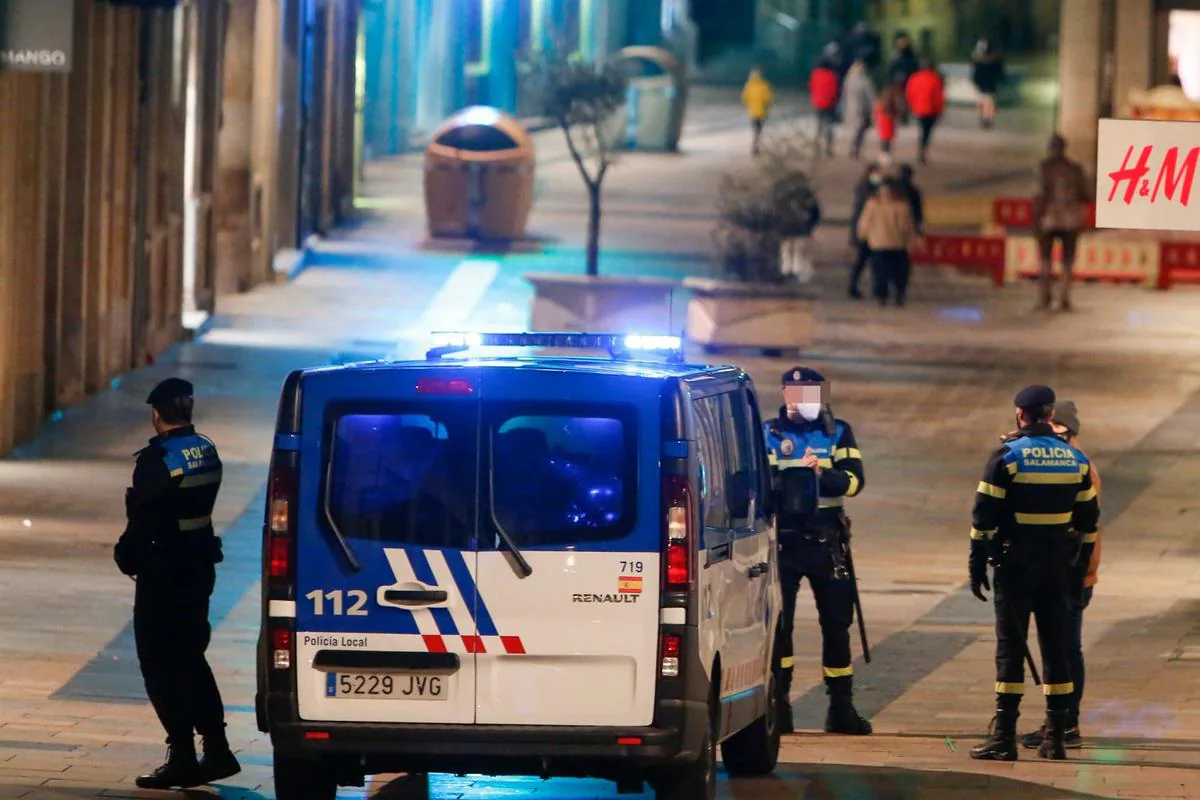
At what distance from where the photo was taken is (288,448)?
8.53m

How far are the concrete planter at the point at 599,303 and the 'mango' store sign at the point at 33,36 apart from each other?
865cm

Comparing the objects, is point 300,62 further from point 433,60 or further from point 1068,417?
point 1068,417

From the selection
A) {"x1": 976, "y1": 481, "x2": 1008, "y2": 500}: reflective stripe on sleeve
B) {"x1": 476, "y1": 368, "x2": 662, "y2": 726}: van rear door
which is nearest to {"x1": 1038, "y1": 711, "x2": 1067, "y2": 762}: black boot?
{"x1": 976, "y1": 481, "x2": 1008, "y2": 500}: reflective stripe on sleeve

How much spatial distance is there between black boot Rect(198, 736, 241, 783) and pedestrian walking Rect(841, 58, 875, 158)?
110ft

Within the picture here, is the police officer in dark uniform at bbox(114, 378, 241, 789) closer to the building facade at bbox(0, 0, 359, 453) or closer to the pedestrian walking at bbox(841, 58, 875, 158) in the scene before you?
the building facade at bbox(0, 0, 359, 453)

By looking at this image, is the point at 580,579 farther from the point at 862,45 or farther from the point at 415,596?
the point at 862,45

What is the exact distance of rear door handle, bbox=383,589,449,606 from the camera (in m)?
8.48

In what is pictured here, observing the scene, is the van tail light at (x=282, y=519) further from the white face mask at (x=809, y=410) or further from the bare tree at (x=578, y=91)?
the bare tree at (x=578, y=91)

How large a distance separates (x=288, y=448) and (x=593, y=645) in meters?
1.21

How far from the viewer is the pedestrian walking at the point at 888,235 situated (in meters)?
28.3

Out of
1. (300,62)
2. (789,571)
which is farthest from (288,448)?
(300,62)

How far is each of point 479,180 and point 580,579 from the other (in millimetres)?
24342

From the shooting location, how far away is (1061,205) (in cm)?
2848

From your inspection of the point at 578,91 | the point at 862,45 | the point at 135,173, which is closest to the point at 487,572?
the point at 135,173
